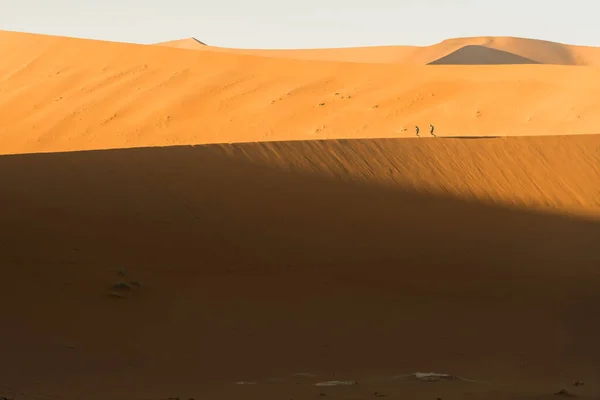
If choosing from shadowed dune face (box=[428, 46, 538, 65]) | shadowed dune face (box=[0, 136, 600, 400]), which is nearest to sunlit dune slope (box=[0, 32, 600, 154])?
shadowed dune face (box=[0, 136, 600, 400])

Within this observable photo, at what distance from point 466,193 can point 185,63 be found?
25259 millimetres

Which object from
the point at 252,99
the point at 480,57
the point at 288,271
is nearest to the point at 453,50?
the point at 480,57

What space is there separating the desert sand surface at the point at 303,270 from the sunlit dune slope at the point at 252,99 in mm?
13276

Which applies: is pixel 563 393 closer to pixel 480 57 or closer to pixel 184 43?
pixel 480 57

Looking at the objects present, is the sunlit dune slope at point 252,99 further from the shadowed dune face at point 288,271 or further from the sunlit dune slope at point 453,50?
the sunlit dune slope at point 453,50

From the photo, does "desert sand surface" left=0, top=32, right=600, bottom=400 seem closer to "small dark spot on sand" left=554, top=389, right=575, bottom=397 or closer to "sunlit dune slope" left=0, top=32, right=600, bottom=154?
"small dark spot on sand" left=554, top=389, right=575, bottom=397

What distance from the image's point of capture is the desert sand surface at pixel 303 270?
9.33 m

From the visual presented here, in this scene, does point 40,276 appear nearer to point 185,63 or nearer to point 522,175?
point 522,175

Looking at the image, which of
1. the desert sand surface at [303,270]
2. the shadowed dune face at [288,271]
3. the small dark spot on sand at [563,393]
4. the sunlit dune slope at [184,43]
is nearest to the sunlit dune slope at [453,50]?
the sunlit dune slope at [184,43]

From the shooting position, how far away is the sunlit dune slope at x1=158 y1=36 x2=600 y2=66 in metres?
94.4

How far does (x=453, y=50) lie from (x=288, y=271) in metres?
82.4

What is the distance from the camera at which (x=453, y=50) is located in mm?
92438

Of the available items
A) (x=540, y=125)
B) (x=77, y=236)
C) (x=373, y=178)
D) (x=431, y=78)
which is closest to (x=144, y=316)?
(x=77, y=236)

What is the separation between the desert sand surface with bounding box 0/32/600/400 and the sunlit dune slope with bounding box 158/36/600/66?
7364cm
